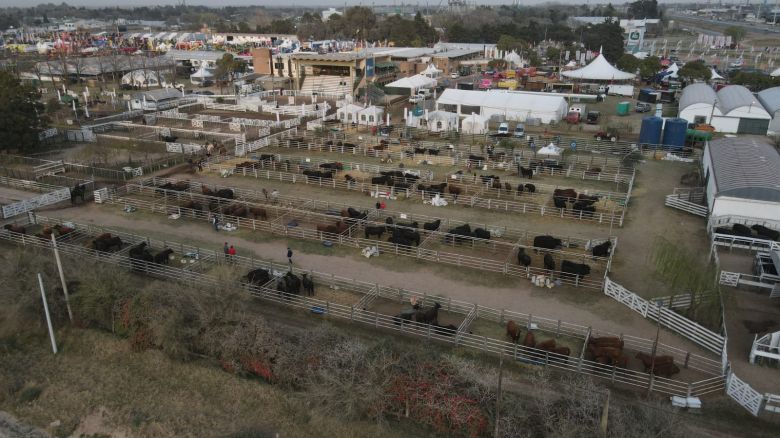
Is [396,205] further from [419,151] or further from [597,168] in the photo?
[597,168]

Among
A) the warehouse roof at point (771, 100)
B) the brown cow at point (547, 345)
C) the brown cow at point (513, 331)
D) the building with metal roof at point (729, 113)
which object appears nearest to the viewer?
the brown cow at point (547, 345)

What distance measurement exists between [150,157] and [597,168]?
2938 centimetres

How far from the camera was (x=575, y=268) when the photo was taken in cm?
1942

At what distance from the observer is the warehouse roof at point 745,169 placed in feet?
74.9

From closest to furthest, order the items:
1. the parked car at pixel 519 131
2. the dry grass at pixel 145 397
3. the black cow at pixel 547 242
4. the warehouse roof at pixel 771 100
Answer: the dry grass at pixel 145 397
the black cow at pixel 547 242
the parked car at pixel 519 131
the warehouse roof at pixel 771 100

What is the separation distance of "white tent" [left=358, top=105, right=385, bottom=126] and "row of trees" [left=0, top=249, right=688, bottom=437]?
93.7 ft

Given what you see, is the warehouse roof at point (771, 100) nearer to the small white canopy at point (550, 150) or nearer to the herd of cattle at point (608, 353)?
the small white canopy at point (550, 150)

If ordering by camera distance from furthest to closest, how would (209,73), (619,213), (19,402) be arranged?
(209,73), (619,213), (19,402)

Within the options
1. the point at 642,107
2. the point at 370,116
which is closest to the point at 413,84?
the point at 370,116

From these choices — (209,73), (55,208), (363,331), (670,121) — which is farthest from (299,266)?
(209,73)

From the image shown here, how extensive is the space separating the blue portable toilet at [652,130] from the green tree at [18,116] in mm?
42465

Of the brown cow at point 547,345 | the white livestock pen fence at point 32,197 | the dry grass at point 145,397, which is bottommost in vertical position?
the dry grass at point 145,397

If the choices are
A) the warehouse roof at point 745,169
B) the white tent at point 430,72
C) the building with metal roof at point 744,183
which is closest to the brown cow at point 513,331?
the building with metal roof at point 744,183

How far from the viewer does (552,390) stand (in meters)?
13.2
